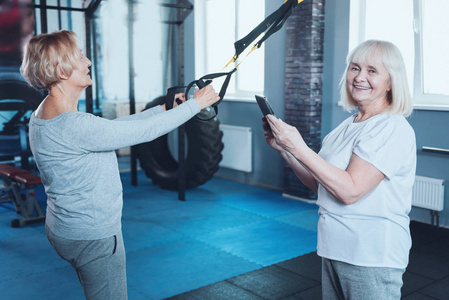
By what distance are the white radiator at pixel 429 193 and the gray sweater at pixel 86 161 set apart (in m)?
3.43

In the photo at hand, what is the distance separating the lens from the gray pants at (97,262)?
5.46ft

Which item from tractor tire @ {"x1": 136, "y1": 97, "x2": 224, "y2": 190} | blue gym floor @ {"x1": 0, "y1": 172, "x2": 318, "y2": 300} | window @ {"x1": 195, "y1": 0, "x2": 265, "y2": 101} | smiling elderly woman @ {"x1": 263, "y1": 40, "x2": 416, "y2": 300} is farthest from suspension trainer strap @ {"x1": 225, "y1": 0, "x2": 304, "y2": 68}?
window @ {"x1": 195, "y1": 0, "x2": 265, "y2": 101}

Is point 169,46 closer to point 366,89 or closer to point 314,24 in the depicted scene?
point 314,24

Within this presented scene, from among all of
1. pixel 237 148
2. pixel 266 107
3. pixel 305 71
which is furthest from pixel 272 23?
pixel 237 148

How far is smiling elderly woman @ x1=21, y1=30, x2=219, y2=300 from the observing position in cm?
157

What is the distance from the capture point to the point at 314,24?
5.18 m

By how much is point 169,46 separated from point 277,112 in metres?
2.62

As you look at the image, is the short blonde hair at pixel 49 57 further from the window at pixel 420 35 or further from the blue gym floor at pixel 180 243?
the window at pixel 420 35

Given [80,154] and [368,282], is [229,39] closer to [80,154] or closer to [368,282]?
[80,154]

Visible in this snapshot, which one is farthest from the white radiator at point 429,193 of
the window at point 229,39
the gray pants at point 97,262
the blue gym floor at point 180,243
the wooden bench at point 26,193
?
the wooden bench at point 26,193

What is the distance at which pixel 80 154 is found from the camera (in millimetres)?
1604

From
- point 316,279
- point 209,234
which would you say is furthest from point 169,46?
point 316,279

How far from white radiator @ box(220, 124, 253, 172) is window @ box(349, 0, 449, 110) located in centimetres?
190

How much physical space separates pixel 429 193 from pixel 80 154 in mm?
3741
